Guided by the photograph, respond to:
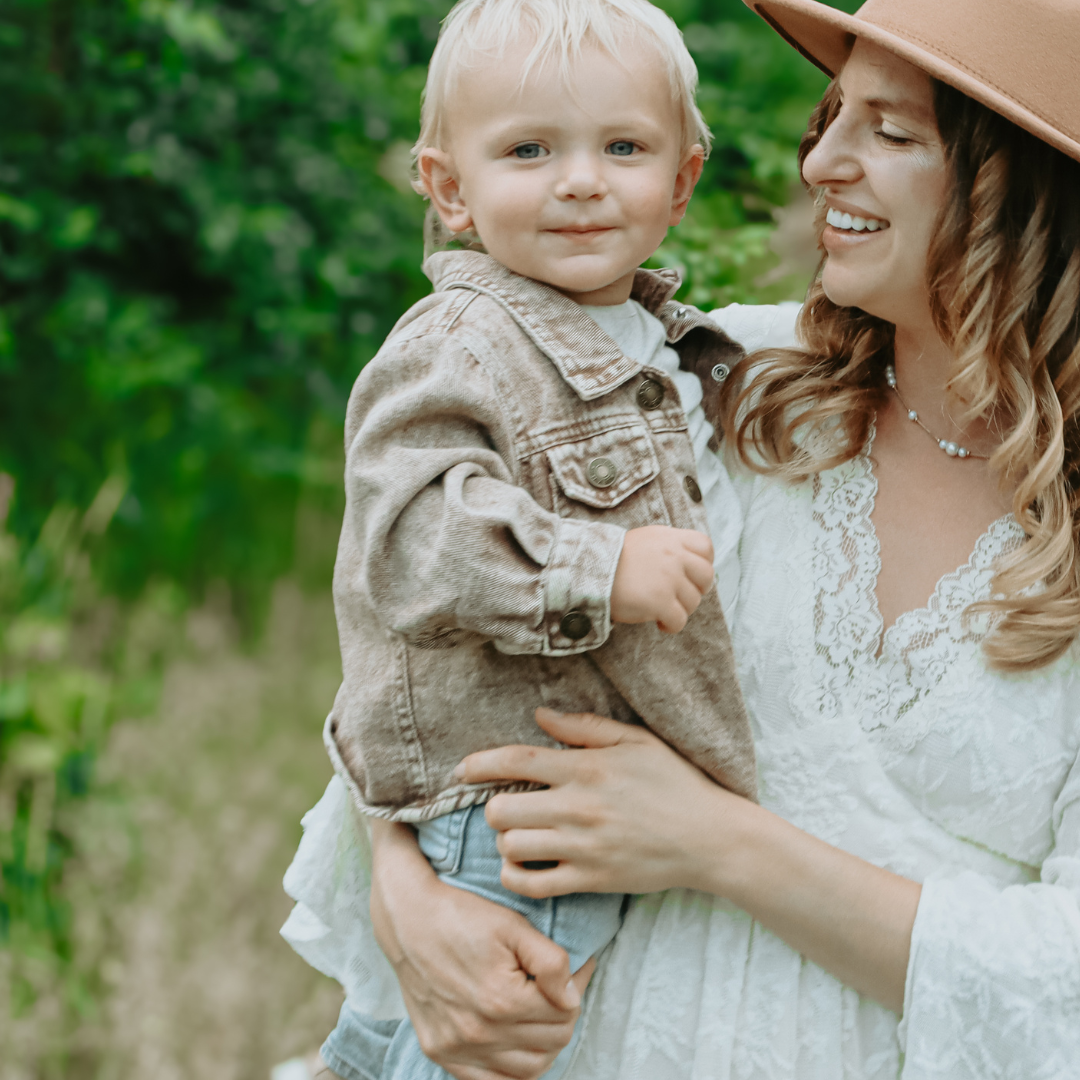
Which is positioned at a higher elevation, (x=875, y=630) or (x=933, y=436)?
(x=933, y=436)

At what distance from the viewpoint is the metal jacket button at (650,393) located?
1.46 meters

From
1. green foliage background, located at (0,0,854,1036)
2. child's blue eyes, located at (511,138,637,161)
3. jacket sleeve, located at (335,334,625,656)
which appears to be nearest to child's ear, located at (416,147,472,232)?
child's blue eyes, located at (511,138,637,161)

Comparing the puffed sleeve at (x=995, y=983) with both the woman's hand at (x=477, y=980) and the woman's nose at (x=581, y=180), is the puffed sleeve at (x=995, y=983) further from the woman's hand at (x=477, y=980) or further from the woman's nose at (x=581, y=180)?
the woman's nose at (x=581, y=180)

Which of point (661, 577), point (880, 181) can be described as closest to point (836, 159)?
point (880, 181)

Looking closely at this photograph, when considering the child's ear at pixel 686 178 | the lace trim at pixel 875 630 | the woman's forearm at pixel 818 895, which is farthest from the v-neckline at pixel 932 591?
the child's ear at pixel 686 178

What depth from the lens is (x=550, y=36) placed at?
54.2 inches

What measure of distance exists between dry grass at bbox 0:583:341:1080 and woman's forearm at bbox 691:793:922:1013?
1.66 m

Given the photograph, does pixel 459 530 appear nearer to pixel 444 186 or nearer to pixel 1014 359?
pixel 444 186

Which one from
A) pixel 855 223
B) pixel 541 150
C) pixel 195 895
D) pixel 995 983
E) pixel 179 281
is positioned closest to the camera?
pixel 995 983

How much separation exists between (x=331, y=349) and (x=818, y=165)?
2.91 m

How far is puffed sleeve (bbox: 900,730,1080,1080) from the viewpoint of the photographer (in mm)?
1318

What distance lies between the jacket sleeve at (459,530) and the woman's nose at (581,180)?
23cm

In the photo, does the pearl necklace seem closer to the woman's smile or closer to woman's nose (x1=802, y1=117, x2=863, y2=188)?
the woman's smile

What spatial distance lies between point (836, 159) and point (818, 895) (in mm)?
891
